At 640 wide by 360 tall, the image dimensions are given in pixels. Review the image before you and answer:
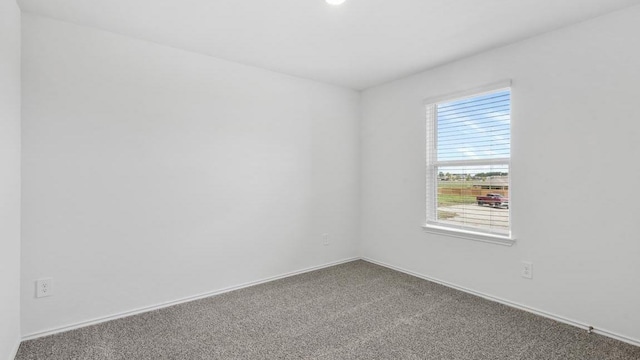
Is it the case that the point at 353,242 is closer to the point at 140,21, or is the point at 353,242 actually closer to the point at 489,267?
the point at 489,267

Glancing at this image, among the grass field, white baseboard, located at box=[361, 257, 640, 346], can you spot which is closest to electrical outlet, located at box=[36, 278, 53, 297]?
white baseboard, located at box=[361, 257, 640, 346]

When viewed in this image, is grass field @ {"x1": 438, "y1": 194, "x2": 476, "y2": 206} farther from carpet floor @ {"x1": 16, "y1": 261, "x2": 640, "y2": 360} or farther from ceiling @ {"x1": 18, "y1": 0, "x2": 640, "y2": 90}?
ceiling @ {"x1": 18, "y1": 0, "x2": 640, "y2": 90}

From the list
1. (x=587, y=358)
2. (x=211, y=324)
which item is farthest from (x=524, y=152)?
(x=211, y=324)

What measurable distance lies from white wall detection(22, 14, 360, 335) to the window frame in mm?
1245

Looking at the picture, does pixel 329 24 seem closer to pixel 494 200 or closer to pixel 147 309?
pixel 494 200

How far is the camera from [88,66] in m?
2.39

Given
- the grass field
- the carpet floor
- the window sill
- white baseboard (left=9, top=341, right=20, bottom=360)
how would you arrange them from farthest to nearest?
1. the grass field
2. the window sill
3. the carpet floor
4. white baseboard (left=9, top=341, right=20, bottom=360)

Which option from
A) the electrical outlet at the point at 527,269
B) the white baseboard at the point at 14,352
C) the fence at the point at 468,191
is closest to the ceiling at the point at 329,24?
the fence at the point at 468,191

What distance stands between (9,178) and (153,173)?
909mm

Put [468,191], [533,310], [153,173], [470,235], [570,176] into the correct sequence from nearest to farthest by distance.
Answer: [570,176], [533,310], [153,173], [470,235], [468,191]

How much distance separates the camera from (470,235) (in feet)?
9.84

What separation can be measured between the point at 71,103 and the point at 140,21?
2.62 ft

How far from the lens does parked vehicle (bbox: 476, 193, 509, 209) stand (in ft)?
9.20

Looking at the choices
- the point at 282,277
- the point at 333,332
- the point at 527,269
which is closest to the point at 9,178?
the point at 333,332
